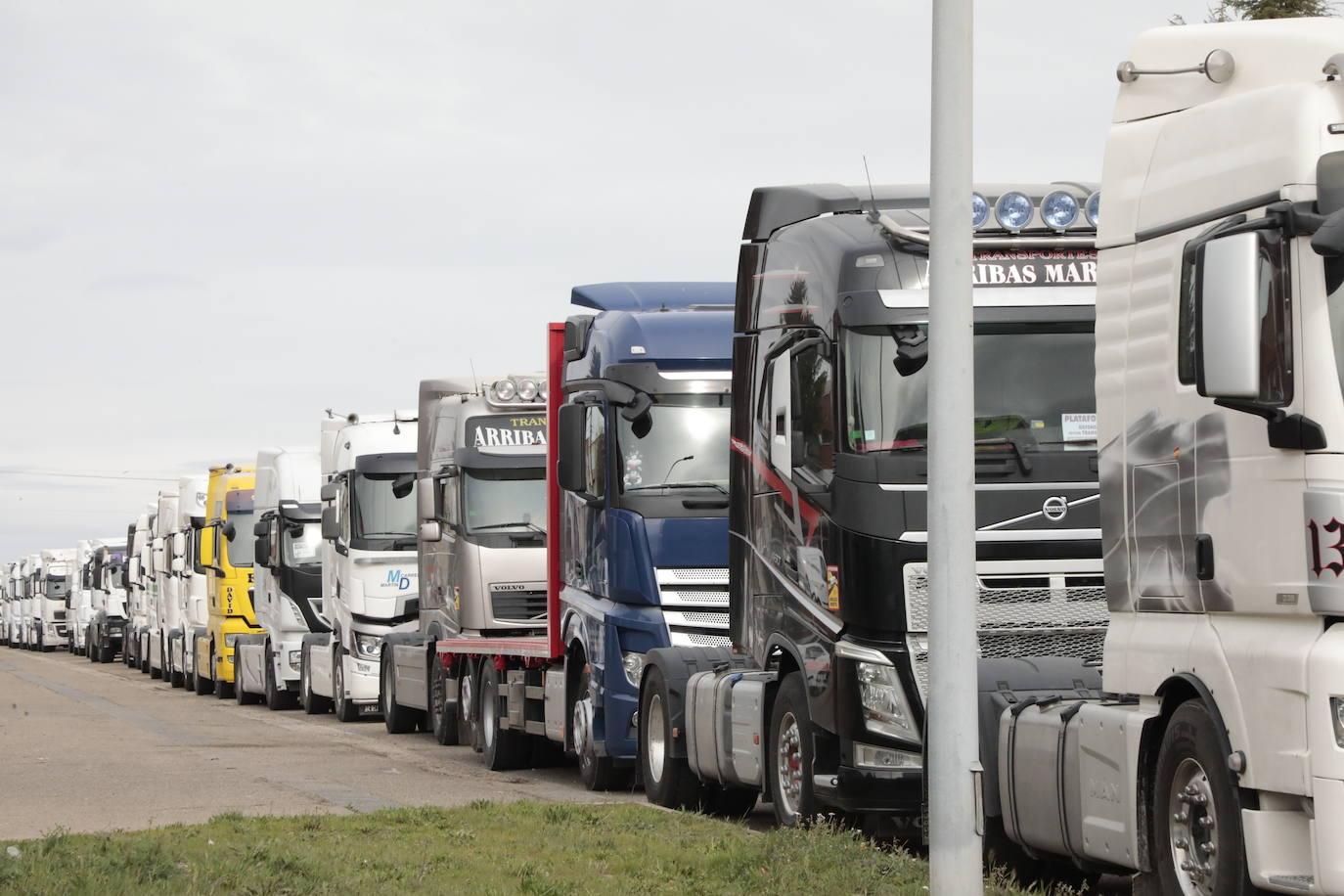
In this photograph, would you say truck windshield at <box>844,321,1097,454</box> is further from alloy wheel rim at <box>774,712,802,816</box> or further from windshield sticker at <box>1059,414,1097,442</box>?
alloy wheel rim at <box>774,712,802,816</box>

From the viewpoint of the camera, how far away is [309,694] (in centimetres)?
3005

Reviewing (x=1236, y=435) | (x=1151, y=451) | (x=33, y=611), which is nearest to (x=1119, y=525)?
(x=1151, y=451)

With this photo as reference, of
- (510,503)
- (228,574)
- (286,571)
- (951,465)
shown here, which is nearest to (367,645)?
(286,571)

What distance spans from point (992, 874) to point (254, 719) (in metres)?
20.6

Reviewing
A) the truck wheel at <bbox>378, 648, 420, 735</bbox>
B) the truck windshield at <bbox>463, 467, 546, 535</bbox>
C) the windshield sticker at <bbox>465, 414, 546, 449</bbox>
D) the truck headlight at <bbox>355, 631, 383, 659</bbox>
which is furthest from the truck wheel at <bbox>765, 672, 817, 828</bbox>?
the truck headlight at <bbox>355, 631, 383, 659</bbox>

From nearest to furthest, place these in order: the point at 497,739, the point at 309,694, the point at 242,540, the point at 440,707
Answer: the point at 497,739
the point at 440,707
the point at 309,694
the point at 242,540

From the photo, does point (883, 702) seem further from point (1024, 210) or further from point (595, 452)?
point (595, 452)

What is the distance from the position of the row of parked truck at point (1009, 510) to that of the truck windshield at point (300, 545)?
11.0 metres

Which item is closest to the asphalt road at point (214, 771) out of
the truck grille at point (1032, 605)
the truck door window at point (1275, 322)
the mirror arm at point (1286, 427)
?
the truck grille at point (1032, 605)

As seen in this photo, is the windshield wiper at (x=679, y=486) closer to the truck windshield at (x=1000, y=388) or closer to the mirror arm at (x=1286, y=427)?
the truck windshield at (x=1000, y=388)

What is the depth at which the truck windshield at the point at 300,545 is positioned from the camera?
1232 inches

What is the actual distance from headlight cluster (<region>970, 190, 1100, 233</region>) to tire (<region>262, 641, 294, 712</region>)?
2282 cm

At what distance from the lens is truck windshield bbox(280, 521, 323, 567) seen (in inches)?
1232

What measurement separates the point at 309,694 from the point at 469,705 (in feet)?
32.9
